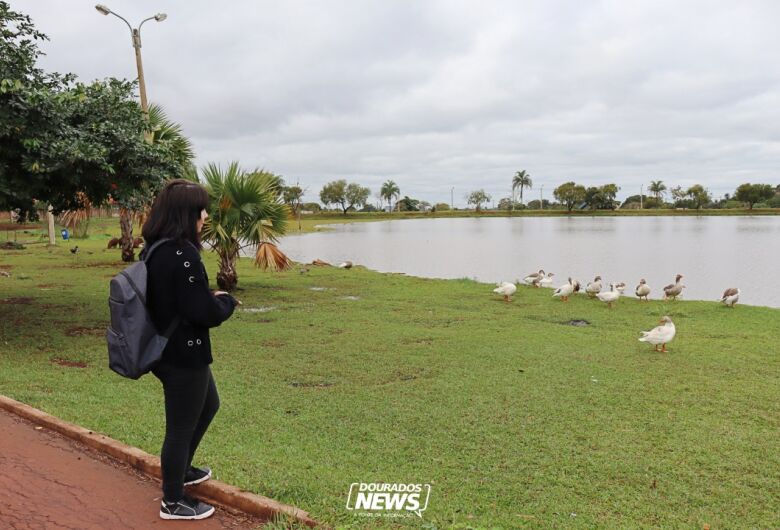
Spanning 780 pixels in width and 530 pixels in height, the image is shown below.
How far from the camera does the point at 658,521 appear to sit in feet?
12.7

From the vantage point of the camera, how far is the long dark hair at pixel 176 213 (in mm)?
3264

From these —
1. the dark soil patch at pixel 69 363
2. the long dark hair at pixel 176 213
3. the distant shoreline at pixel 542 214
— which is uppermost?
the distant shoreline at pixel 542 214

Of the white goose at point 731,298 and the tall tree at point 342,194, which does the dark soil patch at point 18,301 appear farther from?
the tall tree at point 342,194

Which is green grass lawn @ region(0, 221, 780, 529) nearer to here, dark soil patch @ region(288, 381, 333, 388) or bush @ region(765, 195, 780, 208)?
dark soil patch @ region(288, 381, 333, 388)

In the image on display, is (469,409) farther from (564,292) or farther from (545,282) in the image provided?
(545,282)

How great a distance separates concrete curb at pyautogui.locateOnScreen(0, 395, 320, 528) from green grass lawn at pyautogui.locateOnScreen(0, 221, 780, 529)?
0.16 meters

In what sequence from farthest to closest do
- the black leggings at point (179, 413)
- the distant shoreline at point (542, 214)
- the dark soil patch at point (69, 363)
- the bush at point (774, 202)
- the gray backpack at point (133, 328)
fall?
the bush at point (774, 202), the distant shoreline at point (542, 214), the dark soil patch at point (69, 363), the black leggings at point (179, 413), the gray backpack at point (133, 328)

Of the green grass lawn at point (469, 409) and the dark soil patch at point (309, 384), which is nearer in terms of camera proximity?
the green grass lawn at point (469, 409)

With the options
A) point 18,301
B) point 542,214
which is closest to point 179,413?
point 18,301

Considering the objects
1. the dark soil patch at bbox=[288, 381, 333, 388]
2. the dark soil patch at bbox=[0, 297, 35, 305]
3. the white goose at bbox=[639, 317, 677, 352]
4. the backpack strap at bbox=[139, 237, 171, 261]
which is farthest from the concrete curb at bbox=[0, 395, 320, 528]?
the dark soil patch at bbox=[0, 297, 35, 305]

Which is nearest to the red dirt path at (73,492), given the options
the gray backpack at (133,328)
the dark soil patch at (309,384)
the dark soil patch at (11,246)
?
the gray backpack at (133,328)

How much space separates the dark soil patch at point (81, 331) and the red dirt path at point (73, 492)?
4.81 metres

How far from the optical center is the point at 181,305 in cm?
316

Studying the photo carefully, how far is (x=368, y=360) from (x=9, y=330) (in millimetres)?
5848
